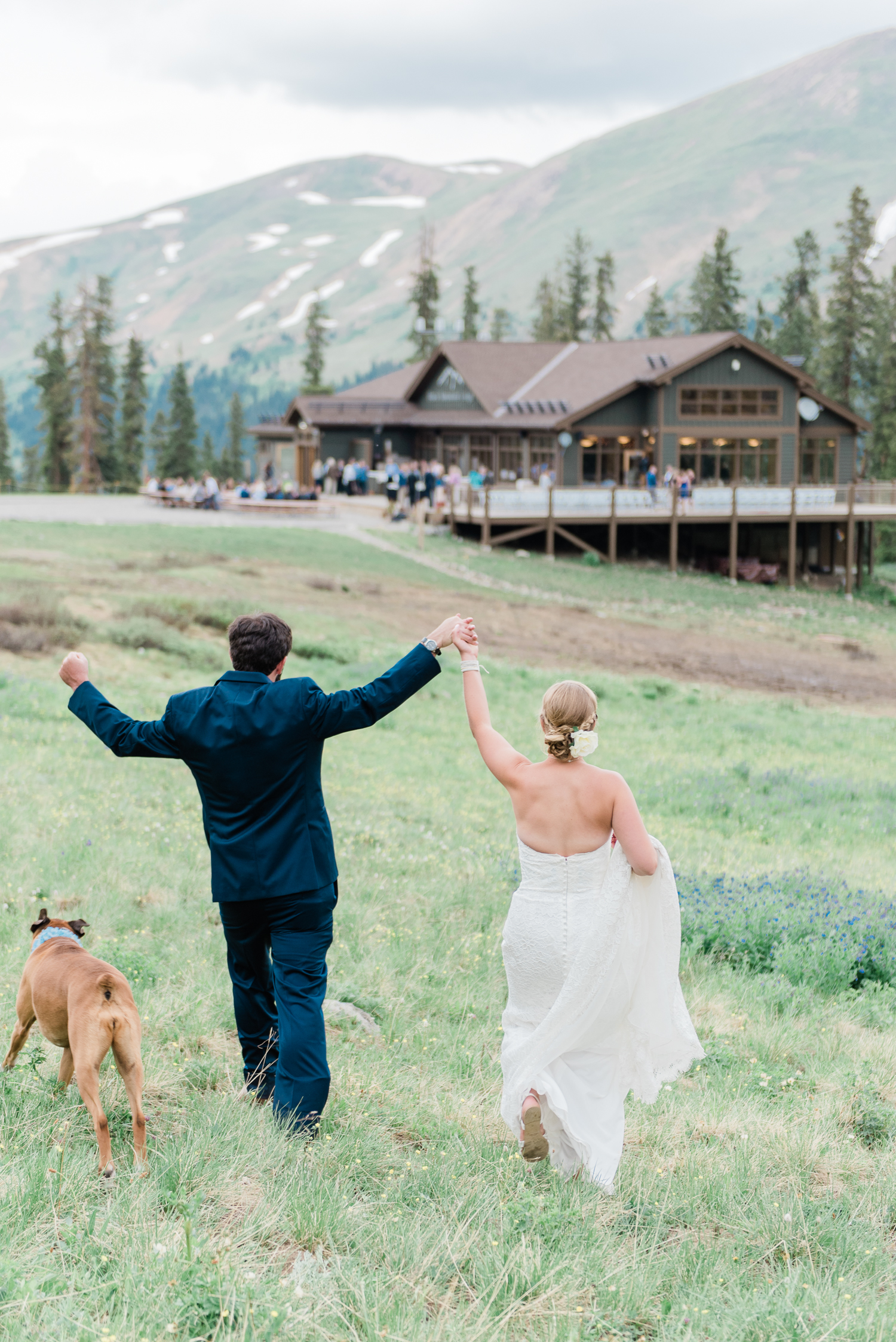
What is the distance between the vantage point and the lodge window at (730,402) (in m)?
45.0

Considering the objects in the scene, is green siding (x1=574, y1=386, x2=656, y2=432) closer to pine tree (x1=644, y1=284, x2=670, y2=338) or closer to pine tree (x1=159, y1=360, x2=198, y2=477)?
pine tree (x1=159, y1=360, x2=198, y2=477)

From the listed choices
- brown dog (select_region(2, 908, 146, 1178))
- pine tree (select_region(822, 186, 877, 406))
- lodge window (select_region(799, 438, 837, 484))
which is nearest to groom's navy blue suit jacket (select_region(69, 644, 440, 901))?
brown dog (select_region(2, 908, 146, 1178))

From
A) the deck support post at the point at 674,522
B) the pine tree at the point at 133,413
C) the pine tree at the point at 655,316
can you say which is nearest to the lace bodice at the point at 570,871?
the deck support post at the point at 674,522

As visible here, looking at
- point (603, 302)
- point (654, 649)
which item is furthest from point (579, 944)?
point (603, 302)

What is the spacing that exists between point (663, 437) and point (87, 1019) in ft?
142

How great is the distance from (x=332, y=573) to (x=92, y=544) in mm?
5748

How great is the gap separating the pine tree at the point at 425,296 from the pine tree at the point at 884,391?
26.2 m

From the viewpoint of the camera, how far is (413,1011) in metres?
5.80

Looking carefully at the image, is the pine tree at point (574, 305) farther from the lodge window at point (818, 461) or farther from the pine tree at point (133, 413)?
the lodge window at point (818, 461)

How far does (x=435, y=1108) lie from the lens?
4.46 metres

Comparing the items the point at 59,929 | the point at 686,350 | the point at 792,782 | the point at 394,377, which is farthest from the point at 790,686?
the point at 394,377

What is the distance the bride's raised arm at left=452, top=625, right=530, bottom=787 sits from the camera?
13.0ft

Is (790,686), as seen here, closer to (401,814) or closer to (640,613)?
(640,613)

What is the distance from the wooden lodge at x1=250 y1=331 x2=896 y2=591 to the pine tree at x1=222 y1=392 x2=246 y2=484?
188ft
